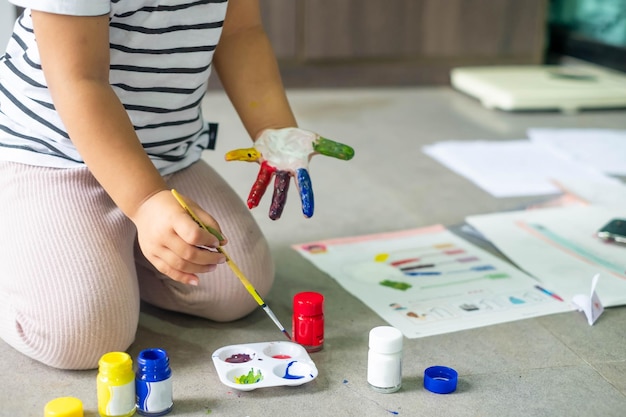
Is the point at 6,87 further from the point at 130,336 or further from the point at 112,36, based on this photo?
the point at 130,336

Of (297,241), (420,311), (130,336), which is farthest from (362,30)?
(130,336)

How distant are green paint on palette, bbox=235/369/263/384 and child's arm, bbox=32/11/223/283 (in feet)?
0.36

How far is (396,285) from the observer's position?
111 cm

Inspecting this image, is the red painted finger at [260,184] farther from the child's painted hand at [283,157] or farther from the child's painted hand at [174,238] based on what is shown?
the child's painted hand at [174,238]

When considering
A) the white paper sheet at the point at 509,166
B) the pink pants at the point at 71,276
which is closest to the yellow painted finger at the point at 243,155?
the pink pants at the point at 71,276

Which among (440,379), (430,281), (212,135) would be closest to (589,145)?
(430,281)

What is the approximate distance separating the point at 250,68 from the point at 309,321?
302 millimetres

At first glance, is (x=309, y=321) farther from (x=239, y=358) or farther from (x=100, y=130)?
(x=100, y=130)

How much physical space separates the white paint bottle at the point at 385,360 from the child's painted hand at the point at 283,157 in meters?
0.16

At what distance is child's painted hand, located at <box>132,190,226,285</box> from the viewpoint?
78 cm

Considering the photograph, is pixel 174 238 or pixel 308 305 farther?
pixel 308 305

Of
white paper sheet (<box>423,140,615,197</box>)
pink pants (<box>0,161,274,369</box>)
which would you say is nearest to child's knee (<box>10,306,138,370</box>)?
pink pants (<box>0,161,274,369</box>)

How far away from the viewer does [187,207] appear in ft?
2.60

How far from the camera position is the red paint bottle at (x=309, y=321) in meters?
0.92
